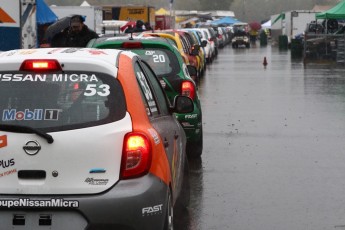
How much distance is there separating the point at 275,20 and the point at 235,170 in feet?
256

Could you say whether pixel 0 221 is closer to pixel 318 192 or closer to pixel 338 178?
pixel 318 192

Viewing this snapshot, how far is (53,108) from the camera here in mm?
5961

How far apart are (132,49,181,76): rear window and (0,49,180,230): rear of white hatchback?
5.88 metres

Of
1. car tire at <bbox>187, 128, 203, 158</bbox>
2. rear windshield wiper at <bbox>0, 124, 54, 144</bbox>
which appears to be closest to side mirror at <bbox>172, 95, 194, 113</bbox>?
rear windshield wiper at <bbox>0, 124, 54, 144</bbox>

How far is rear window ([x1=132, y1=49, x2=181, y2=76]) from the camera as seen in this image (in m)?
11.9

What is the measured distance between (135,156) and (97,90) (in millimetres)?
510

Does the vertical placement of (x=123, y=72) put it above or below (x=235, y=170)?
above

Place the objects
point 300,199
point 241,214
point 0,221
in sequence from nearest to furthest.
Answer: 1. point 0,221
2. point 241,214
3. point 300,199

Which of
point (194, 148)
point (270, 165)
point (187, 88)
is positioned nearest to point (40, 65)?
point (187, 88)

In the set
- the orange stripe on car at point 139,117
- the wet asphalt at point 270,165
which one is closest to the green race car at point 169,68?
the wet asphalt at point 270,165

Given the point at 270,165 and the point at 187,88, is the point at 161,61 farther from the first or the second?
the point at 270,165

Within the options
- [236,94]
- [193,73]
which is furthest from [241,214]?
[236,94]

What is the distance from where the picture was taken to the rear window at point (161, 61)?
1190 cm

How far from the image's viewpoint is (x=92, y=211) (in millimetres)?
5750
